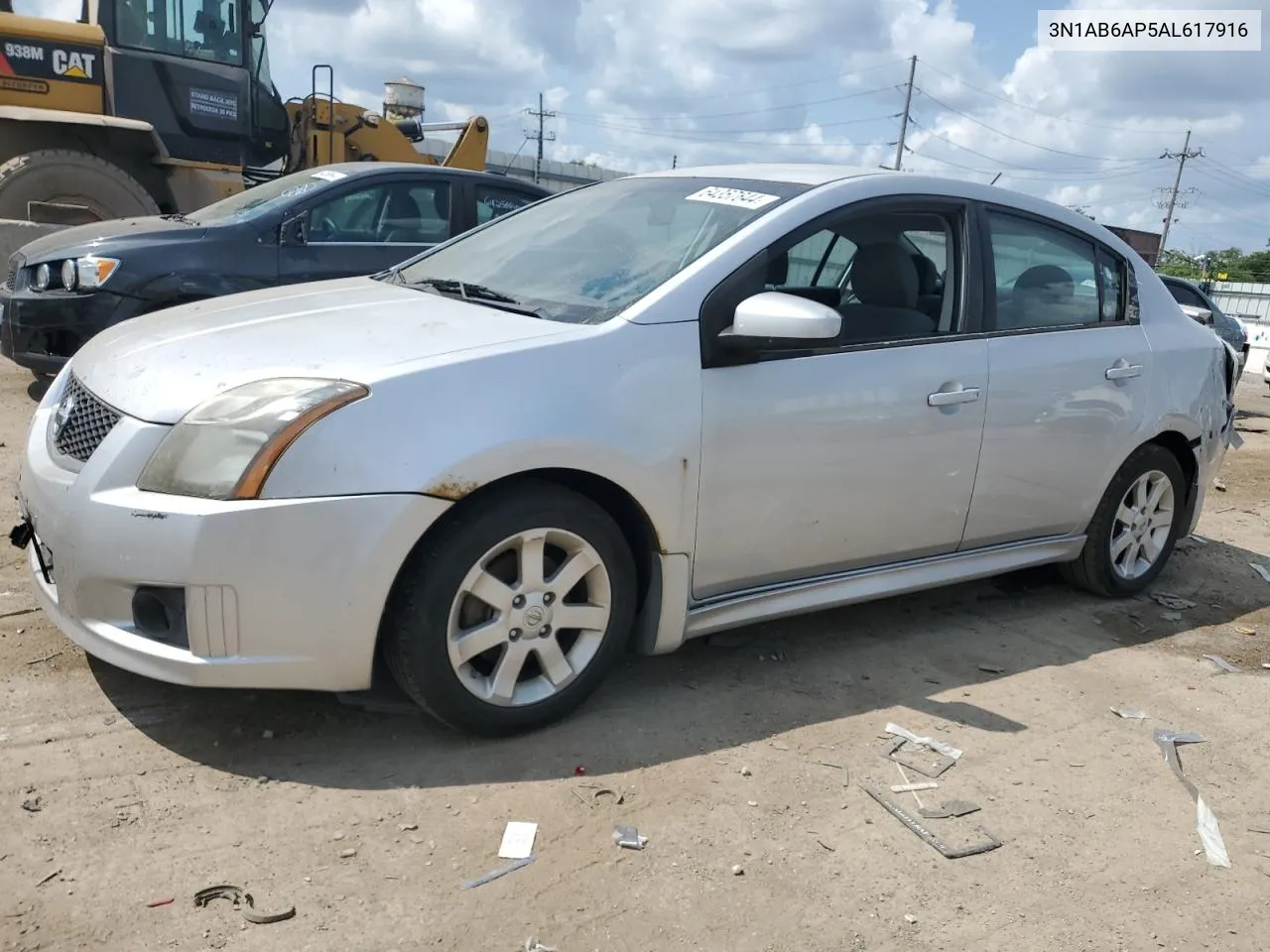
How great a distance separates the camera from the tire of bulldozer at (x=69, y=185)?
9086mm

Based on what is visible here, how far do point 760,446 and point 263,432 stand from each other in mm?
1493

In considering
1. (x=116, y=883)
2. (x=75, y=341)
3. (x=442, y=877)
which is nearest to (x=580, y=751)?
(x=442, y=877)

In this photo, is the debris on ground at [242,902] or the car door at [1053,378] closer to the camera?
the debris on ground at [242,902]

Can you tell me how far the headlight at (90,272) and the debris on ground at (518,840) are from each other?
194 inches

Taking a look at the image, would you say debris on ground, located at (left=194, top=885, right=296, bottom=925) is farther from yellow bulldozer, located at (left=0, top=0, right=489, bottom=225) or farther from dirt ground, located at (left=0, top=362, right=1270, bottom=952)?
yellow bulldozer, located at (left=0, top=0, right=489, bottom=225)

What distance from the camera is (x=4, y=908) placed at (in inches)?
92.1

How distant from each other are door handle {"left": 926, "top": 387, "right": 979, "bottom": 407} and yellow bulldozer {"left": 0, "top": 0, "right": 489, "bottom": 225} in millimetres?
7937

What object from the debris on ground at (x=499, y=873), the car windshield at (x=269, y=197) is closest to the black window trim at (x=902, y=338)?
the debris on ground at (x=499, y=873)

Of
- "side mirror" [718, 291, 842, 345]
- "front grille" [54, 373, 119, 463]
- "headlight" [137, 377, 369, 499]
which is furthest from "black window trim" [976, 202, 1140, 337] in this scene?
"front grille" [54, 373, 119, 463]

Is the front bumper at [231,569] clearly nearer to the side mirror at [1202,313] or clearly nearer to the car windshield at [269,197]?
the car windshield at [269,197]

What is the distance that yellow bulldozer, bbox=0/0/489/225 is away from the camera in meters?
9.45

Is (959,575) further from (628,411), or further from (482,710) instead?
(482,710)

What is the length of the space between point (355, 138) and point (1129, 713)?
1090 cm

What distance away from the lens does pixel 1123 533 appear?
4.87 m
